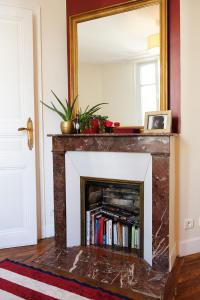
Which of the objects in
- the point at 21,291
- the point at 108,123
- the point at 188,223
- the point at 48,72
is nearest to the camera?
the point at 21,291

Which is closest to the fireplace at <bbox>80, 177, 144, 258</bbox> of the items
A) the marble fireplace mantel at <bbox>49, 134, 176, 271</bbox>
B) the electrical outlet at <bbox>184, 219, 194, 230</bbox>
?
the marble fireplace mantel at <bbox>49, 134, 176, 271</bbox>

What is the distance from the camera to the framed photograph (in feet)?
7.29

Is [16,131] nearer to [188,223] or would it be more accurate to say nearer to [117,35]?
[117,35]

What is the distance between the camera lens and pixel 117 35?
2.57 metres

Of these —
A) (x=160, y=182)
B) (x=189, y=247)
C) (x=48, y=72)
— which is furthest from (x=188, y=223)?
(x=48, y=72)

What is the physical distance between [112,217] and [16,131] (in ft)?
4.03

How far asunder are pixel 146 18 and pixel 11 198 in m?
2.05

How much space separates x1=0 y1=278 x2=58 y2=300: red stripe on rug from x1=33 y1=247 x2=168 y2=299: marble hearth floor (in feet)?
1.10

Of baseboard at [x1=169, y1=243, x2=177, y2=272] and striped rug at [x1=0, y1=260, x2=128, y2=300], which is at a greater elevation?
baseboard at [x1=169, y1=243, x2=177, y2=272]

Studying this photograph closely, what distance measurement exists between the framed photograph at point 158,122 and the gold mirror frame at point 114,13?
10cm

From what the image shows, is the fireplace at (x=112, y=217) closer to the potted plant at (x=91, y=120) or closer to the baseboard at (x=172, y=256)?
the baseboard at (x=172, y=256)

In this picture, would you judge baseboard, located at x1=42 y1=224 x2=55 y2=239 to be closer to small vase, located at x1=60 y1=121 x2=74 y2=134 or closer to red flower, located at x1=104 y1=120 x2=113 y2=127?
small vase, located at x1=60 y1=121 x2=74 y2=134

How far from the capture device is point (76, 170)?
8.38 feet

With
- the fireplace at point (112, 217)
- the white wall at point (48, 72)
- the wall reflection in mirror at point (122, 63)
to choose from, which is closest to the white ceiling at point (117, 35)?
the wall reflection in mirror at point (122, 63)
